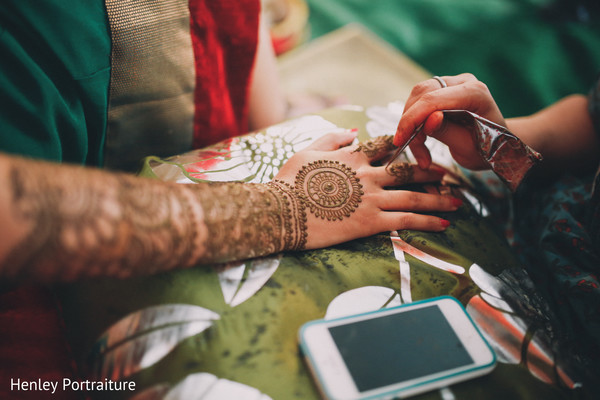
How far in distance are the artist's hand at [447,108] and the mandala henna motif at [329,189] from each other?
96 millimetres

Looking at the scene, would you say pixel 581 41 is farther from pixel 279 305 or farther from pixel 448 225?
pixel 279 305

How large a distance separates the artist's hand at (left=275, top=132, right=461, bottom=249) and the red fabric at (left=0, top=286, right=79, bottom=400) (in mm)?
355

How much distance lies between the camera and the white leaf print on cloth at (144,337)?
44cm

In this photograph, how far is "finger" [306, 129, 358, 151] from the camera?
65 centimetres

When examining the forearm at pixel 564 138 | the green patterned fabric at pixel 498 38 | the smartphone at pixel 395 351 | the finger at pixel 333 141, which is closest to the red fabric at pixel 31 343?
the smartphone at pixel 395 351

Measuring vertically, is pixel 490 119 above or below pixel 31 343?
above

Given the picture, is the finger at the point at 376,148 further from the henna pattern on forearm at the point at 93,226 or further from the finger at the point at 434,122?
the henna pattern on forearm at the point at 93,226

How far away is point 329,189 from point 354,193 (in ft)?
0.13

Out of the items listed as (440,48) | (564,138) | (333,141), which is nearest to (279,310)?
(333,141)

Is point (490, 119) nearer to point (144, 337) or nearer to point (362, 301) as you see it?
point (362, 301)

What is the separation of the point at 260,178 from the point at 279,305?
22cm

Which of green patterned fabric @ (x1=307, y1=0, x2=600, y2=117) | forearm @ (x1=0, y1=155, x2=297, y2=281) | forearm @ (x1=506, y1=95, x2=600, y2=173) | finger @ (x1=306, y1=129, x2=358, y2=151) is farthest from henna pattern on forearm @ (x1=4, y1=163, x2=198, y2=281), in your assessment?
green patterned fabric @ (x1=307, y1=0, x2=600, y2=117)

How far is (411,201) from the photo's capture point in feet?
2.00

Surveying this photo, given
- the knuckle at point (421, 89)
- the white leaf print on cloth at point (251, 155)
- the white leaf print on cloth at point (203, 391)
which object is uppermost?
the knuckle at point (421, 89)
